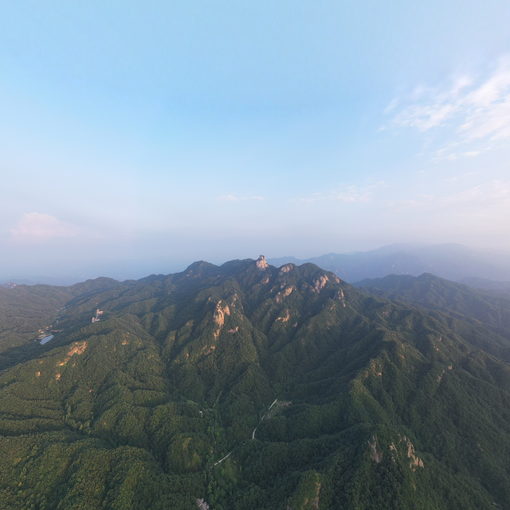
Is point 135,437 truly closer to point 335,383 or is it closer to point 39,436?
point 39,436

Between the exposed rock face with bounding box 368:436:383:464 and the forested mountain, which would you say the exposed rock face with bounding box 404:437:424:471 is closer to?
the forested mountain

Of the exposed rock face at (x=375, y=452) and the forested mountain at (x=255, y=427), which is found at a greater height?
the exposed rock face at (x=375, y=452)

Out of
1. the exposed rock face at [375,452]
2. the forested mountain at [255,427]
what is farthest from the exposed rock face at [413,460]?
the exposed rock face at [375,452]

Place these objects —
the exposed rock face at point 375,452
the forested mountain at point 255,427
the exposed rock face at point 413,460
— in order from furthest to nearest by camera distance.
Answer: the exposed rock face at point 413,460 → the exposed rock face at point 375,452 → the forested mountain at point 255,427

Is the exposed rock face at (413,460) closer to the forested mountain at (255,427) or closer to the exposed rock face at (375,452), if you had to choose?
the forested mountain at (255,427)

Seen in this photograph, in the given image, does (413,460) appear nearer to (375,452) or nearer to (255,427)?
(375,452)

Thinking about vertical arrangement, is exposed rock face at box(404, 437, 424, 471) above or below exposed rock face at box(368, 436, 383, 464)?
below

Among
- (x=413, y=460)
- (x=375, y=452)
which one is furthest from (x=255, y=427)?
(x=413, y=460)

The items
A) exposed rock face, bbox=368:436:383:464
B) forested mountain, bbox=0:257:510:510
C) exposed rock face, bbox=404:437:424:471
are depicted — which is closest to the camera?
forested mountain, bbox=0:257:510:510

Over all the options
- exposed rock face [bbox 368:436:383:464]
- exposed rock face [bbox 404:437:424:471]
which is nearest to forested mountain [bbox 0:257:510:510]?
exposed rock face [bbox 368:436:383:464]
